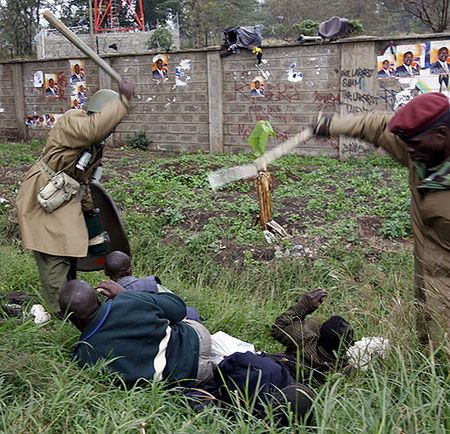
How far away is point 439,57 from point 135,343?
8461 mm

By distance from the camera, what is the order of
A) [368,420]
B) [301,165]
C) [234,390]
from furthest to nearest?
[301,165], [234,390], [368,420]

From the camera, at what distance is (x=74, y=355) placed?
10.8 ft

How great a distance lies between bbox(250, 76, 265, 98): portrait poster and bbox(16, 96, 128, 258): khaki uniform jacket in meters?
7.75

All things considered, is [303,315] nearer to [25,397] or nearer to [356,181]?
[25,397]

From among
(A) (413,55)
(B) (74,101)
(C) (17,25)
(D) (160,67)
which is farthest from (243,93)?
(C) (17,25)

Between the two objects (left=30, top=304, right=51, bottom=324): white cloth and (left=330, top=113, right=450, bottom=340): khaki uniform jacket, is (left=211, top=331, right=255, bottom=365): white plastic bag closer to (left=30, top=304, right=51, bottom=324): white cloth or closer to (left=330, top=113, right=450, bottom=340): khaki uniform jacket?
(left=330, top=113, right=450, bottom=340): khaki uniform jacket

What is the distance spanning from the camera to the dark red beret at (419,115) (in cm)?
300

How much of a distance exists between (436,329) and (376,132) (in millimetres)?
1090

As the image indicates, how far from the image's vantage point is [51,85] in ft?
48.9

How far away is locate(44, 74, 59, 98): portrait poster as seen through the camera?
14.8 metres

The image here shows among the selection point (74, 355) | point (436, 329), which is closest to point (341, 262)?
point (436, 329)

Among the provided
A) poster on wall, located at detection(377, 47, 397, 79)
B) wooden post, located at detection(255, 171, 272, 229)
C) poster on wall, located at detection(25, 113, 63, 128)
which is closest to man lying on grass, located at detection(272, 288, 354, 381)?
wooden post, located at detection(255, 171, 272, 229)

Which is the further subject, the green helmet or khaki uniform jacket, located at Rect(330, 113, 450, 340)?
the green helmet

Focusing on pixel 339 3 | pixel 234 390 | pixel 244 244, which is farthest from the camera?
pixel 339 3
